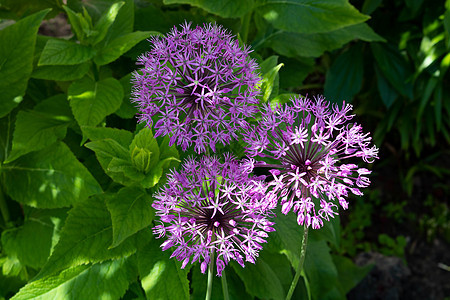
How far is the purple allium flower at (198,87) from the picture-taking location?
0.67 m

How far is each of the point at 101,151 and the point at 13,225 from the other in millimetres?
539

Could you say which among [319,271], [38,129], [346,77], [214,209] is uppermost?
[214,209]

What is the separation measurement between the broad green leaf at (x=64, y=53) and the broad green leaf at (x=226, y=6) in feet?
0.89

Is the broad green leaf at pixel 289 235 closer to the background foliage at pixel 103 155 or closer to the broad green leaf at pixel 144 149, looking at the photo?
the background foliage at pixel 103 155

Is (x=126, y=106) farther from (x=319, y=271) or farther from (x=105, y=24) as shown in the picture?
(x=319, y=271)

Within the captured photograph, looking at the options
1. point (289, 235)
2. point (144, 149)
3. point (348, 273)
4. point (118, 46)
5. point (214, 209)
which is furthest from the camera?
point (348, 273)

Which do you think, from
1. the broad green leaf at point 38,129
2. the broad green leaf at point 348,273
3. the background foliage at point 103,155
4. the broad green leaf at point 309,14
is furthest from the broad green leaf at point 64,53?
the broad green leaf at point 348,273

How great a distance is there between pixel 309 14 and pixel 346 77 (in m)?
1.00

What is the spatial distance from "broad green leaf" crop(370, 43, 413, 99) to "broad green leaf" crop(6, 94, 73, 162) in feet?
5.12

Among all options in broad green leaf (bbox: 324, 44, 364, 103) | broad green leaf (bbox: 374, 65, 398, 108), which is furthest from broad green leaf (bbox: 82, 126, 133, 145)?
broad green leaf (bbox: 374, 65, 398, 108)

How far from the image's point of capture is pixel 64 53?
0.99 meters

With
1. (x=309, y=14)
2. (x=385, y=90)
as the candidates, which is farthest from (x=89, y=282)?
(x=385, y=90)

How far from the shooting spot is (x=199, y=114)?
69 cm

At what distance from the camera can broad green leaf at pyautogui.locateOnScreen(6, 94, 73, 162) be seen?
102 cm
